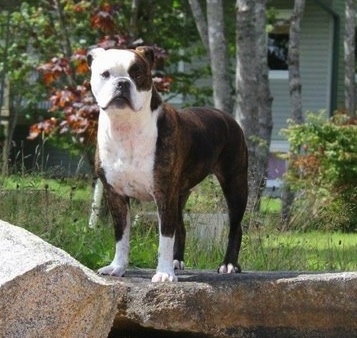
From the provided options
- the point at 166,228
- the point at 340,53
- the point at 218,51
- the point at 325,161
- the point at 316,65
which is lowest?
the point at 325,161

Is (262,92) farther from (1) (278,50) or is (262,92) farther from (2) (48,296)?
(1) (278,50)

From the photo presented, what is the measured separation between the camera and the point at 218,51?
49.6 ft

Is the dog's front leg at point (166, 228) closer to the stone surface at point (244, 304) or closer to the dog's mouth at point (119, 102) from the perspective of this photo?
the stone surface at point (244, 304)

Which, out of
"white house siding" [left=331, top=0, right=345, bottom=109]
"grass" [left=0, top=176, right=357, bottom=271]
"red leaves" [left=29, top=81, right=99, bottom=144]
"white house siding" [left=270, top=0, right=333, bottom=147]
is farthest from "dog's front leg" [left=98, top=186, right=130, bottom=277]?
"white house siding" [left=331, top=0, right=345, bottom=109]

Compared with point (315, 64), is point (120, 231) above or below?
above

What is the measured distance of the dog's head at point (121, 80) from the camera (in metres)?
5.56

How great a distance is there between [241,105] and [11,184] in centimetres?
470

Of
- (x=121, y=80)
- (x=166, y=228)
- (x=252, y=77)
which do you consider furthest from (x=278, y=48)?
(x=121, y=80)

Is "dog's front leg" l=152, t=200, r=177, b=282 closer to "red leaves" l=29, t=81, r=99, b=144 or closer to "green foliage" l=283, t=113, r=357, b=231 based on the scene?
"red leaves" l=29, t=81, r=99, b=144

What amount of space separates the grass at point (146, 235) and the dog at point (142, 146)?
226cm

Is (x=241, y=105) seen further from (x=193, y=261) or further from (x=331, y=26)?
(x=331, y=26)

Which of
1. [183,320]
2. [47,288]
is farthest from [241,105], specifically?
[47,288]

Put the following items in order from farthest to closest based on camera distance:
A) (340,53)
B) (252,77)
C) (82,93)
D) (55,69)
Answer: (340,53) → (252,77) → (55,69) → (82,93)

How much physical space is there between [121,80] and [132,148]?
424mm
